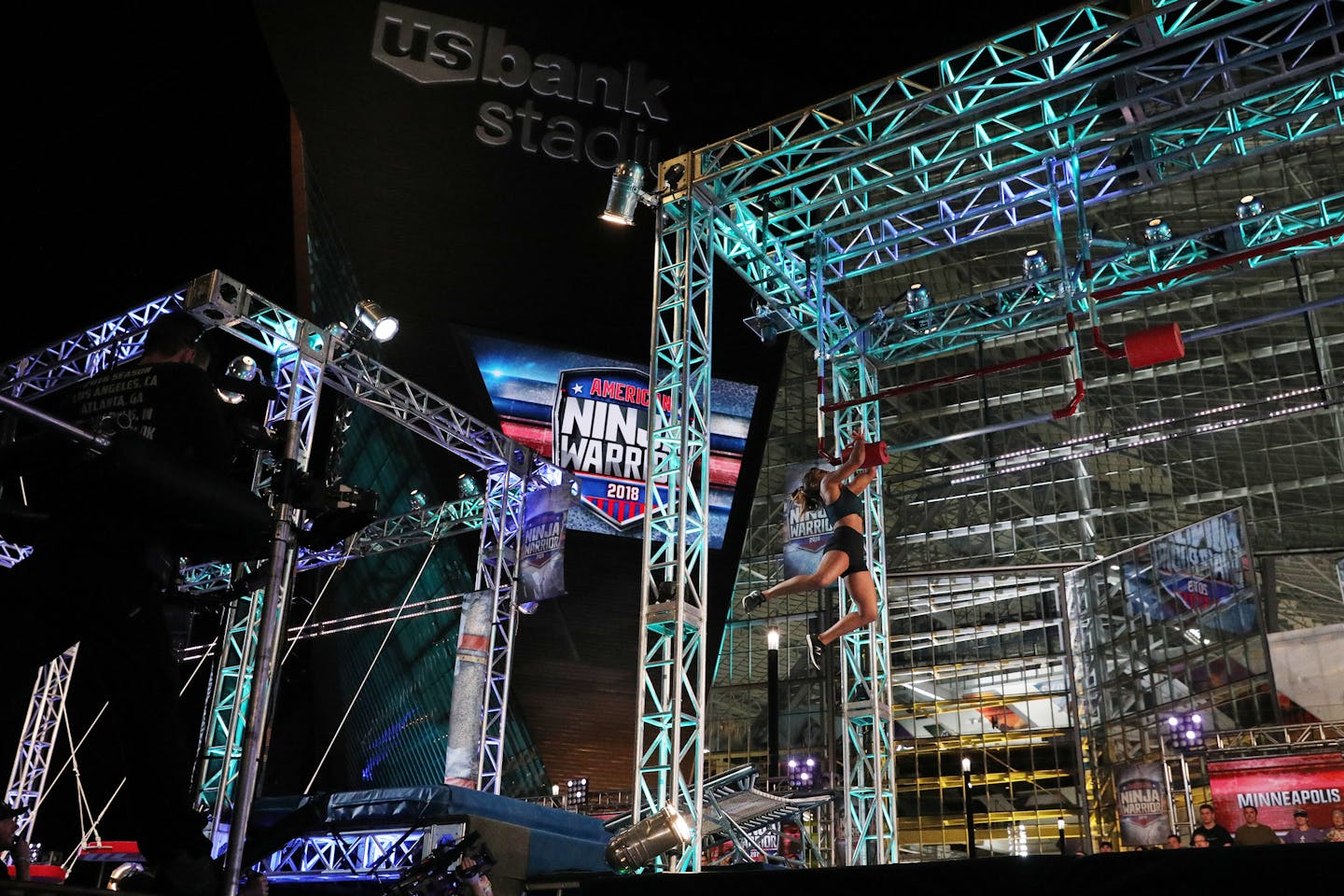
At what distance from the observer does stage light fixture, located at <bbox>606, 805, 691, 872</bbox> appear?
7.62 m

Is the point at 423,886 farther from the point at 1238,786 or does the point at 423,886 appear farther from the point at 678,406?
the point at 1238,786

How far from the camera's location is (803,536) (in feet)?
38.6

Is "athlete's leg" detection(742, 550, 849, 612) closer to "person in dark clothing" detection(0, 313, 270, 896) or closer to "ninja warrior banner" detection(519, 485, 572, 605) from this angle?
Answer: "person in dark clothing" detection(0, 313, 270, 896)

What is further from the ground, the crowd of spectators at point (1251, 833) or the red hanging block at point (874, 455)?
the red hanging block at point (874, 455)

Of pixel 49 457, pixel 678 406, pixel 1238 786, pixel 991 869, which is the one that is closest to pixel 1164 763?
pixel 1238 786

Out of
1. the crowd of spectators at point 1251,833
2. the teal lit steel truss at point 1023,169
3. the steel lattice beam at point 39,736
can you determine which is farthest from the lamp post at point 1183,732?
the steel lattice beam at point 39,736

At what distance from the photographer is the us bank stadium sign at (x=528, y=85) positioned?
2081 cm

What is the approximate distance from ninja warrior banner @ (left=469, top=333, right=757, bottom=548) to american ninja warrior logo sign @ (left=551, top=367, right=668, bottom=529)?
0.02m

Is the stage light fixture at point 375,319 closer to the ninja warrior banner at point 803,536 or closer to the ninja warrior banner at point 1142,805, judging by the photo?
the ninja warrior banner at point 803,536

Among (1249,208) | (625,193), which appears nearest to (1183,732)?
(1249,208)

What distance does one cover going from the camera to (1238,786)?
14.6 metres

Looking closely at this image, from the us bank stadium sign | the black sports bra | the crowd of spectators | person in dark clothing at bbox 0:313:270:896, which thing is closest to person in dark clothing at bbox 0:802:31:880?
person in dark clothing at bbox 0:313:270:896

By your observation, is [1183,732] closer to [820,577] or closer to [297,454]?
[820,577]

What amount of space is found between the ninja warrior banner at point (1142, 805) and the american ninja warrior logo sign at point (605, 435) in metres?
10.6
